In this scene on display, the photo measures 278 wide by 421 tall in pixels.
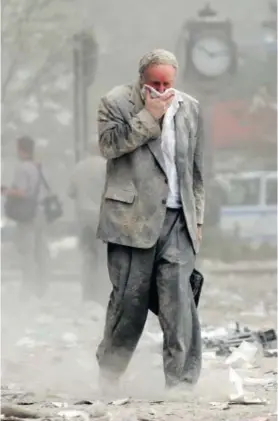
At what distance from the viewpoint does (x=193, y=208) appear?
5629 millimetres

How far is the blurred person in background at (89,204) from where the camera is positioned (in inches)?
417

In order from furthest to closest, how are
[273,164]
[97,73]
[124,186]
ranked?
[273,164]
[97,73]
[124,186]

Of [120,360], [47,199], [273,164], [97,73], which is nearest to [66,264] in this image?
[47,199]

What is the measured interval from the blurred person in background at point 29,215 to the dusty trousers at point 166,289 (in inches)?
217

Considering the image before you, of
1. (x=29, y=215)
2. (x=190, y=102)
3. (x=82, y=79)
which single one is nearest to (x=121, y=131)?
(x=190, y=102)

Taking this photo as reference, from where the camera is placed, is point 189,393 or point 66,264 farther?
point 66,264

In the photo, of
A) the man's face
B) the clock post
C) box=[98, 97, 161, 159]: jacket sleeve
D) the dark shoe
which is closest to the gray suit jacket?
box=[98, 97, 161, 159]: jacket sleeve

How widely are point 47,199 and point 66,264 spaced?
0.72 meters

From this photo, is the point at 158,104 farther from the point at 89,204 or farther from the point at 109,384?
the point at 89,204

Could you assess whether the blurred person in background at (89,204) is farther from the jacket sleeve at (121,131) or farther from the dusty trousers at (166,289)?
the jacket sleeve at (121,131)

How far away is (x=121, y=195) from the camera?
18.1ft

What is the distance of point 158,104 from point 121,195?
0.42 m

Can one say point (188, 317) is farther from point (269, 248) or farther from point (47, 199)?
point (269, 248)

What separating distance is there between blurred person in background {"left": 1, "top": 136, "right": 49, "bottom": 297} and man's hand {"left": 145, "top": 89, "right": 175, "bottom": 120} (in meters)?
5.84
